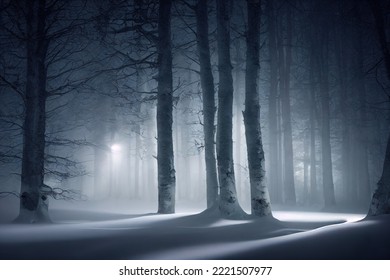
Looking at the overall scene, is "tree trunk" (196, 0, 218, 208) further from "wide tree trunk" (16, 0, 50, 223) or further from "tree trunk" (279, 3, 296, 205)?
"tree trunk" (279, 3, 296, 205)

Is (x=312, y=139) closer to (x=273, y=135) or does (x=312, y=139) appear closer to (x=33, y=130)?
(x=273, y=135)

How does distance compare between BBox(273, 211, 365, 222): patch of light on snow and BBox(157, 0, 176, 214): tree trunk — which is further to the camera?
BBox(157, 0, 176, 214): tree trunk

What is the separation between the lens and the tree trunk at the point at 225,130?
9.24m

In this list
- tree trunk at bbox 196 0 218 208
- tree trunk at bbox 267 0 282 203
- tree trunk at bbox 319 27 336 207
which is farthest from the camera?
tree trunk at bbox 267 0 282 203

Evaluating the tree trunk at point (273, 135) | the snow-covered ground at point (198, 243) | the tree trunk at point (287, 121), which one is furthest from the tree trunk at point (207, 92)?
the tree trunk at point (273, 135)

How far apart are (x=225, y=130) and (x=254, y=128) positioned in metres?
0.87

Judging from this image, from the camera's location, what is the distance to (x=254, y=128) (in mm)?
9430

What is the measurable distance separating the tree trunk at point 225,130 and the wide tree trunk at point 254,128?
0.51 metres

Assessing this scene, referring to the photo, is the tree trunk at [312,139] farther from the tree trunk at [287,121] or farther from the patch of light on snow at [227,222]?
the patch of light on snow at [227,222]

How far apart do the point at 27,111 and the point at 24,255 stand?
5.85 metres

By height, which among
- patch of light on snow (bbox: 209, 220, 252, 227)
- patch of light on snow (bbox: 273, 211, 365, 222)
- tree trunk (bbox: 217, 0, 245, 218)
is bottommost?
patch of light on snow (bbox: 273, 211, 365, 222)

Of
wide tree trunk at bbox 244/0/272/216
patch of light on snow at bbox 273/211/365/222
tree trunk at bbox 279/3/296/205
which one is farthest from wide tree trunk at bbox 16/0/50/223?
tree trunk at bbox 279/3/296/205

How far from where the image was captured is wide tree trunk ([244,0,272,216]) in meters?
9.16

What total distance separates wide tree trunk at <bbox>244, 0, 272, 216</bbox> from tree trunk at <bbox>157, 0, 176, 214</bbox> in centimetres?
275
